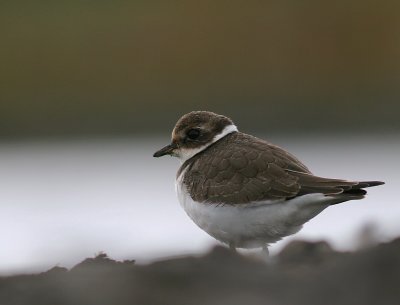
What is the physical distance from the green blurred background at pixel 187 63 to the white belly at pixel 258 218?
52.3 ft

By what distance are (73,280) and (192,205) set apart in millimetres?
2154

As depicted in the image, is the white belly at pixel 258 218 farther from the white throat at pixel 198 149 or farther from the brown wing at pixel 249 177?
the white throat at pixel 198 149

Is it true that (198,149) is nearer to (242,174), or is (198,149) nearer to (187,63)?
(242,174)

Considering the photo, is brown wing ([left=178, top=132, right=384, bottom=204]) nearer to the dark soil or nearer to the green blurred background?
the dark soil

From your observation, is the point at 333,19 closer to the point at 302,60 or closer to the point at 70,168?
the point at 302,60

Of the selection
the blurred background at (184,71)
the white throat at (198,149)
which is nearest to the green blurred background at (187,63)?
the blurred background at (184,71)

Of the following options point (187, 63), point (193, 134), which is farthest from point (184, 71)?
point (193, 134)

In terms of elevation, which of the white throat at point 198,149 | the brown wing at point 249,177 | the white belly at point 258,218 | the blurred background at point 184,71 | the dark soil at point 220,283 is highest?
the blurred background at point 184,71

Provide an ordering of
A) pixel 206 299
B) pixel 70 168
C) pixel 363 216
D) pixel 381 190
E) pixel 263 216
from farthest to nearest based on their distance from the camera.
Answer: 1. pixel 70 168
2. pixel 381 190
3. pixel 363 216
4. pixel 263 216
5. pixel 206 299

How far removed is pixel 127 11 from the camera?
1064 inches

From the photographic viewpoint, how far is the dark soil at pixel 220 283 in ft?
25.5

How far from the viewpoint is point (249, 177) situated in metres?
10.0

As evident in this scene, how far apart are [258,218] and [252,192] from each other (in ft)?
0.86

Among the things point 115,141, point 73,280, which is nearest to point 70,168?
point 115,141
